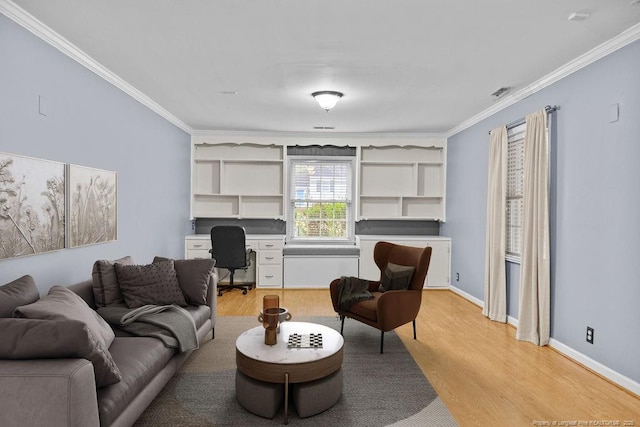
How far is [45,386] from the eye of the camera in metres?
→ 1.57

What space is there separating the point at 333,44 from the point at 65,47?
2082 mm

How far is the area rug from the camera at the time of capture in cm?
234

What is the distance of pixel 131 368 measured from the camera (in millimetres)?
2123

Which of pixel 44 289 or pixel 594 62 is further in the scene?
pixel 594 62

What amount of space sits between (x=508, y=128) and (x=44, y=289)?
472cm

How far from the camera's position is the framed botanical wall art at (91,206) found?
3189 mm

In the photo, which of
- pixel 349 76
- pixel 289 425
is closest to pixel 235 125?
pixel 349 76

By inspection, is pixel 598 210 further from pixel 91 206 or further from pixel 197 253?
pixel 197 253

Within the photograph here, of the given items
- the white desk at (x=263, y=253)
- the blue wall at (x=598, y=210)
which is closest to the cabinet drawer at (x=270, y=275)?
the white desk at (x=263, y=253)

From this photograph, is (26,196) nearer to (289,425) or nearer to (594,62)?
(289,425)

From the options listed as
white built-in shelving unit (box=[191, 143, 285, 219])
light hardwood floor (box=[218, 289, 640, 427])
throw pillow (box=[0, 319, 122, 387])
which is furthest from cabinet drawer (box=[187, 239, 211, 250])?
throw pillow (box=[0, 319, 122, 387])

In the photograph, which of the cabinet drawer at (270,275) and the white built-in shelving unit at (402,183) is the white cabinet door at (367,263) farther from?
the cabinet drawer at (270,275)

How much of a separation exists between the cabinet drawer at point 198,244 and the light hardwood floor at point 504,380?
3.34 m

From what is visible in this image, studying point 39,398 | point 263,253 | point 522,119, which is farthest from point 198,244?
point 522,119
